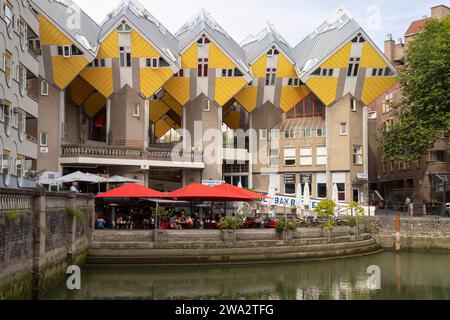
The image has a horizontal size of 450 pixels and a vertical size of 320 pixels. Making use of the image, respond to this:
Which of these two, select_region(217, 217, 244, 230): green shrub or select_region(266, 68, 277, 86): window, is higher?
select_region(266, 68, 277, 86): window

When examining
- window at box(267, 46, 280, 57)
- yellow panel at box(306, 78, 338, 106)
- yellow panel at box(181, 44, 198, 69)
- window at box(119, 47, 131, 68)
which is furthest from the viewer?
window at box(267, 46, 280, 57)

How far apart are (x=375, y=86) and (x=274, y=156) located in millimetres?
13494

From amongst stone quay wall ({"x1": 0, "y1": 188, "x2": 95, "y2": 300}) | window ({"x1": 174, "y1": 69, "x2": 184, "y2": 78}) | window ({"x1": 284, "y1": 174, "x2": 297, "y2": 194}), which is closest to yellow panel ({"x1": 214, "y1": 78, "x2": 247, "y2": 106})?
window ({"x1": 174, "y1": 69, "x2": 184, "y2": 78})

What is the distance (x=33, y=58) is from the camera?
41.9 metres

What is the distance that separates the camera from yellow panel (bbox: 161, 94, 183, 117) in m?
67.0

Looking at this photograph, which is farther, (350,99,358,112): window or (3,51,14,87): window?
(350,99,358,112): window

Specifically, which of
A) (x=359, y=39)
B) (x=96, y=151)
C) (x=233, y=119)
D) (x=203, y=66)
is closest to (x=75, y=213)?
(x=96, y=151)

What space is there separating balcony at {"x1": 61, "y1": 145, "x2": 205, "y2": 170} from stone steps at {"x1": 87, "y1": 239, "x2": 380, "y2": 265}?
19632 mm

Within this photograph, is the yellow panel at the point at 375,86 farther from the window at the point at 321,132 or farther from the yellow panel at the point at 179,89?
the yellow panel at the point at 179,89

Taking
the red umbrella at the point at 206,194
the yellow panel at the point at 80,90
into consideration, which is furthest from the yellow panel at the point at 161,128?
the red umbrella at the point at 206,194

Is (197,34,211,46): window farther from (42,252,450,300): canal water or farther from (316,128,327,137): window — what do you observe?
(42,252,450,300): canal water

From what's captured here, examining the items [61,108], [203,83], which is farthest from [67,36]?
[203,83]

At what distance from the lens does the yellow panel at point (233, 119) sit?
72.4 meters

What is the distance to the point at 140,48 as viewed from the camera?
57312 mm
